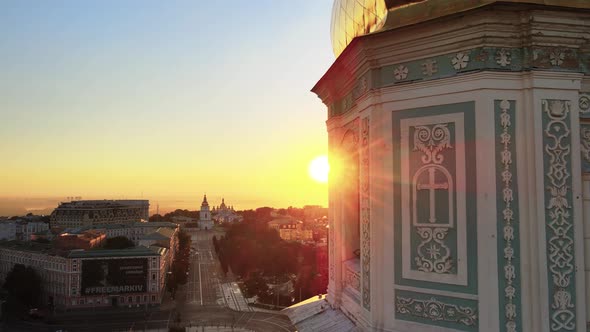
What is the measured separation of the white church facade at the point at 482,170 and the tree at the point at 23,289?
54.2 m

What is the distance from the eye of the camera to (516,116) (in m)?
4.01

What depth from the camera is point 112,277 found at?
50500 millimetres

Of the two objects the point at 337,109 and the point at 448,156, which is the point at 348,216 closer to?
the point at 337,109

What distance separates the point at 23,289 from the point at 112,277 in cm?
978

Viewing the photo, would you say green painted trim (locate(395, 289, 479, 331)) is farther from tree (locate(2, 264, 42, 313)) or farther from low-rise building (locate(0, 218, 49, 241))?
low-rise building (locate(0, 218, 49, 241))

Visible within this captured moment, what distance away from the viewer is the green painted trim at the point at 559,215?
3875 millimetres

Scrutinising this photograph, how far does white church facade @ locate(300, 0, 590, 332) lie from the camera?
12.8ft

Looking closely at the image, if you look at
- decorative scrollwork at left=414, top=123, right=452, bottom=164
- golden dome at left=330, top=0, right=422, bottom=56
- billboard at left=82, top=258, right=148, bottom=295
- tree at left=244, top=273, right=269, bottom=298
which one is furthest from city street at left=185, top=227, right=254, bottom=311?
decorative scrollwork at left=414, top=123, right=452, bottom=164

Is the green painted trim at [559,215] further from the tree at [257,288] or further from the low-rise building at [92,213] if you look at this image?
the low-rise building at [92,213]

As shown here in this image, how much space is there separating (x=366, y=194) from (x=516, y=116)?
4.92 ft

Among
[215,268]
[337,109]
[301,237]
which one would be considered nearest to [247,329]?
[215,268]

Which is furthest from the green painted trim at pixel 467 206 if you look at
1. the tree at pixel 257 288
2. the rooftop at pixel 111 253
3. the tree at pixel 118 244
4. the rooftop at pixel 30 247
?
the tree at pixel 118 244

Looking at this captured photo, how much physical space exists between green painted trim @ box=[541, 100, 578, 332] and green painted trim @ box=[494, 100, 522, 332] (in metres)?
0.24

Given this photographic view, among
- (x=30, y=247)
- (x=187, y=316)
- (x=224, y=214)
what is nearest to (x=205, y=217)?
(x=224, y=214)
